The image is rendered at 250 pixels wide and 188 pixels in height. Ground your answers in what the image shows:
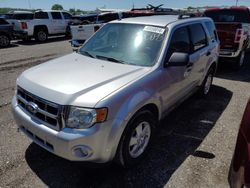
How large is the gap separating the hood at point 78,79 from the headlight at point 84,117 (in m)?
0.07

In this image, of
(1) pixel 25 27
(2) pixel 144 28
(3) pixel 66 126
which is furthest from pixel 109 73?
(1) pixel 25 27

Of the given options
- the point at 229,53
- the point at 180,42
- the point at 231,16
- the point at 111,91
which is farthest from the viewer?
the point at 231,16

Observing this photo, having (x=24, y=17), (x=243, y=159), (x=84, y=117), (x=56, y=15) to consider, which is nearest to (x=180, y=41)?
(x=84, y=117)

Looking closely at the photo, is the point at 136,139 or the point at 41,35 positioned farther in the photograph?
the point at 41,35

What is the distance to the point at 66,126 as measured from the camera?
2.51 metres

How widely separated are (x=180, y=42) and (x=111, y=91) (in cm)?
185

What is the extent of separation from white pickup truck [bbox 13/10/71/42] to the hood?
1234 cm

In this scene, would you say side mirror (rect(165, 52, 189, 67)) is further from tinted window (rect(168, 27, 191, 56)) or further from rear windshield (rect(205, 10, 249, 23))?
rear windshield (rect(205, 10, 249, 23))

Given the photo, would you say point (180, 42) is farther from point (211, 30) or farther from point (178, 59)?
point (211, 30)

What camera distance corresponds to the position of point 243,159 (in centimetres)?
201

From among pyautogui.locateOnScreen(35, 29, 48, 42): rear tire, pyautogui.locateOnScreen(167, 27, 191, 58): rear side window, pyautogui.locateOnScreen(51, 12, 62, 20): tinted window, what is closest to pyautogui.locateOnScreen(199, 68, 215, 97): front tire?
pyautogui.locateOnScreen(167, 27, 191, 58): rear side window

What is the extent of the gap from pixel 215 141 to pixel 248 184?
6.57ft

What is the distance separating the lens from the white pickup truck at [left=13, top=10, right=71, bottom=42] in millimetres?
14453

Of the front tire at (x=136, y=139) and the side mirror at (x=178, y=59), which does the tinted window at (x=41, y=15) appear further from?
the front tire at (x=136, y=139)
